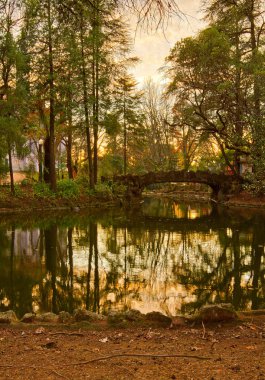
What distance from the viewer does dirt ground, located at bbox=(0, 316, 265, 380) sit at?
12.5 ft

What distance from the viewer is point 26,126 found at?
26609 mm

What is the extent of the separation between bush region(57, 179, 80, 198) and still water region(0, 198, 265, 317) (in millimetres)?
8537

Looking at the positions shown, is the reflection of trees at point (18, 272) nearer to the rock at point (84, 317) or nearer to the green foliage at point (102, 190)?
the rock at point (84, 317)

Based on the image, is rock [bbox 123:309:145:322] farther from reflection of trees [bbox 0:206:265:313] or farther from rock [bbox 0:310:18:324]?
reflection of trees [bbox 0:206:265:313]

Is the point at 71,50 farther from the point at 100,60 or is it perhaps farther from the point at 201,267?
the point at 201,267

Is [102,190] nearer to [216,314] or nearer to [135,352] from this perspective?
[216,314]

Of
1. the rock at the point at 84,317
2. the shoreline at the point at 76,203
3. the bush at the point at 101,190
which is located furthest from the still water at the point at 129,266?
the bush at the point at 101,190

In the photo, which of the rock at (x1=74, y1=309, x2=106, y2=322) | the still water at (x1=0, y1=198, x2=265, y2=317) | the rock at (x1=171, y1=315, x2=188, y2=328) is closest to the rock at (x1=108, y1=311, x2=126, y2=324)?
the rock at (x1=74, y1=309, x2=106, y2=322)

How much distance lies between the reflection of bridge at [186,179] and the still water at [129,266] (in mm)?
14093

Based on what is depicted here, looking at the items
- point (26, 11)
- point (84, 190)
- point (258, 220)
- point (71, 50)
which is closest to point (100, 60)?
point (71, 50)

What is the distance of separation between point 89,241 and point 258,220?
9.84 metres

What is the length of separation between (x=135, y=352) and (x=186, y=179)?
3026cm

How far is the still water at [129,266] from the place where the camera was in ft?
25.7

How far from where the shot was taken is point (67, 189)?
27.4m
